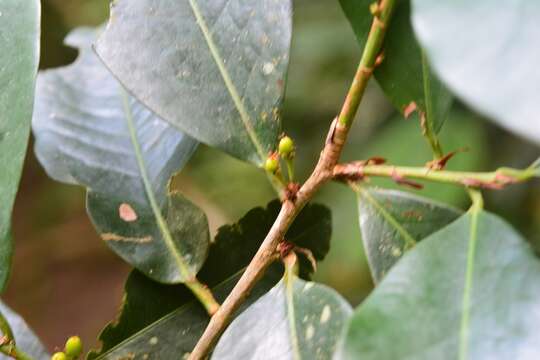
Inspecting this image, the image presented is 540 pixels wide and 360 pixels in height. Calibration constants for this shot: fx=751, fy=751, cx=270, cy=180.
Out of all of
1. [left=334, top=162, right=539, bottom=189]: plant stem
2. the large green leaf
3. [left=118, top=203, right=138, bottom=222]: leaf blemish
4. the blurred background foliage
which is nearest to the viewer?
the large green leaf

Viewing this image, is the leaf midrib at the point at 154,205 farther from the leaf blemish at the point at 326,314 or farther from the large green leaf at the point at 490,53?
the large green leaf at the point at 490,53

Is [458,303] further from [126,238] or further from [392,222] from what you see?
[126,238]

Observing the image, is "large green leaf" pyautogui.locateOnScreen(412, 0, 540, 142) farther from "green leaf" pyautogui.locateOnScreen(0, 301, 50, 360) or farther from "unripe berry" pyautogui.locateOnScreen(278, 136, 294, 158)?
"green leaf" pyautogui.locateOnScreen(0, 301, 50, 360)

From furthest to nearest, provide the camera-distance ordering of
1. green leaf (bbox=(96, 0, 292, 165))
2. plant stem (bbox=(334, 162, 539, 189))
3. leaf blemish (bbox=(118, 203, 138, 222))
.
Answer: leaf blemish (bbox=(118, 203, 138, 222)) < green leaf (bbox=(96, 0, 292, 165)) < plant stem (bbox=(334, 162, 539, 189))

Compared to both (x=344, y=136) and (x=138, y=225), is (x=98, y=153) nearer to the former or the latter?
(x=138, y=225)

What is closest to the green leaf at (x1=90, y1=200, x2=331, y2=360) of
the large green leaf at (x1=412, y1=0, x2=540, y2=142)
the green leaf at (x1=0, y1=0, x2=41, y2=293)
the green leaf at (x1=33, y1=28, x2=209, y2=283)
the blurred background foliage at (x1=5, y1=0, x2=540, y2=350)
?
the green leaf at (x1=33, y1=28, x2=209, y2=283)

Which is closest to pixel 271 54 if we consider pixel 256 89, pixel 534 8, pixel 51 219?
pixel 256 89

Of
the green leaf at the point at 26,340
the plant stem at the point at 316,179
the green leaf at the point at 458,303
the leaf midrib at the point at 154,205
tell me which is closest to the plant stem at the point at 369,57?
the plant stem at the point at 316,179
